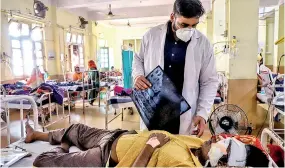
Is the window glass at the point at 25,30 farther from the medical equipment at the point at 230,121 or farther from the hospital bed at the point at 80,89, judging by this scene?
the medical equipment at the point at 230,121

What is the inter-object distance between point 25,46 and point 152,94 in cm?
562

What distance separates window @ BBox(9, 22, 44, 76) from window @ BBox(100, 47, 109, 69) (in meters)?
4.33

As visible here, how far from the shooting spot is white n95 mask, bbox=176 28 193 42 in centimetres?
146

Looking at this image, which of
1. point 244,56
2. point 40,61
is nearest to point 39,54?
point 40,61

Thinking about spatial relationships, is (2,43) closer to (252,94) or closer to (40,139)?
(40,139)

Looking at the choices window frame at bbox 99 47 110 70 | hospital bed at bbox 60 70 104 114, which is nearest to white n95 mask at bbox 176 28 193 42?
hospital bed at bbox 60 70 104 114

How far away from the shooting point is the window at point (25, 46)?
19.1 feet

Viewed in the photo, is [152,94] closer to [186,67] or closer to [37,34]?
[186,67]

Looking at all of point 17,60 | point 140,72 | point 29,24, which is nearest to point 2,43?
point 17,60

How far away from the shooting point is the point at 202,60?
1589 millimetres

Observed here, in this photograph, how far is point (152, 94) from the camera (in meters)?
1.54

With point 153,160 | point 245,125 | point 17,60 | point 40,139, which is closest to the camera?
point 153,160

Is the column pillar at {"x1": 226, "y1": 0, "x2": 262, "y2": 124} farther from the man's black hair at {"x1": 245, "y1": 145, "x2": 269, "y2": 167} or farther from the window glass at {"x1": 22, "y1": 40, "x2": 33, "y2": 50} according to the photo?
the window glass at {"x1": 22, "y1": 40, "x2": 33, "y2": 50}

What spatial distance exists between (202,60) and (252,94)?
2.83 meters
